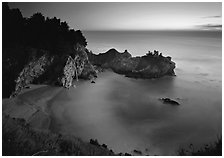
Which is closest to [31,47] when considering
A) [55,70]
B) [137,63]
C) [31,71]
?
[31,71]

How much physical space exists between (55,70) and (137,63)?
22.6 feet

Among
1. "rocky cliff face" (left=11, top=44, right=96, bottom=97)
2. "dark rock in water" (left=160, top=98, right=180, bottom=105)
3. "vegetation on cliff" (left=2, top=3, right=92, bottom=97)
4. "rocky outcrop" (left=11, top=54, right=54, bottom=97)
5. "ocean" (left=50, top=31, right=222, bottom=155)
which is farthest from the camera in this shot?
"rocky cliff face" (left=11, top=44, right=96, bottom=97)

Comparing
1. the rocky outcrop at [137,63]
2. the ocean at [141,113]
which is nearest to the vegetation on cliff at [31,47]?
the ocean at [141,113]

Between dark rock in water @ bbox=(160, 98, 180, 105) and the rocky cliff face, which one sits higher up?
the rocky cliff face

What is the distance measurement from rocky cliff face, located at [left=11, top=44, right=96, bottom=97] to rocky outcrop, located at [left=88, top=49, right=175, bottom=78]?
292 centimetres

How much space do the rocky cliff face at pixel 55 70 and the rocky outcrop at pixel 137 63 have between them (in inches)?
115

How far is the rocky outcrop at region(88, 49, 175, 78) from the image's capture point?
14091mm

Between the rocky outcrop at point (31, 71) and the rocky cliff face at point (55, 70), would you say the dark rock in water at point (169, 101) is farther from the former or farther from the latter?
the rocky outcrop at point (31, 71)

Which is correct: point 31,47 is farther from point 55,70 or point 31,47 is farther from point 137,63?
point 137,63

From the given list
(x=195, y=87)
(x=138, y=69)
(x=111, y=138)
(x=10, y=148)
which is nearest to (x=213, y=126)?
(x=111, y=138)

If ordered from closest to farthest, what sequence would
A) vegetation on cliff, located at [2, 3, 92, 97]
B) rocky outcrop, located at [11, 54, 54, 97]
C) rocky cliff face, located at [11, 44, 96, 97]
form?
vegetation on cliff, located at [2, 3, 92, 97], rocky outcrop, located at [11, 54, 54, 97], rocky cliff face, located at [11, 44, 96, 97]

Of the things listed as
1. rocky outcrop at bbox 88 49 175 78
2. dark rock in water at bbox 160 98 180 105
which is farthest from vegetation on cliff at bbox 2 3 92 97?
dark rock in water at bbox 160 98 180 105

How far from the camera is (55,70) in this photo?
34.2ft

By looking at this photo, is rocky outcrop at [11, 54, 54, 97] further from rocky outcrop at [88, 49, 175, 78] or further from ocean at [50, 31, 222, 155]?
rocky outcrop at [88, 49, 175, 78]
